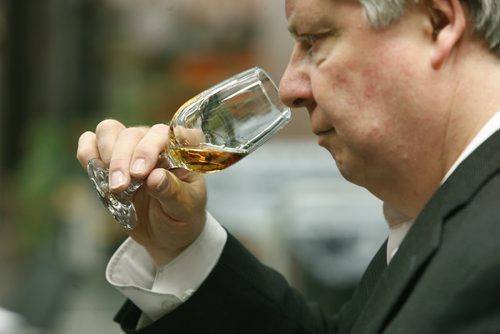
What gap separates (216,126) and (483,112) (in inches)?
19.7

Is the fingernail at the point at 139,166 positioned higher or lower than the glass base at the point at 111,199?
higher

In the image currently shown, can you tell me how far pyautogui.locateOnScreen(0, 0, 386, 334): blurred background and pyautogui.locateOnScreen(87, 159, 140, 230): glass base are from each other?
120cm

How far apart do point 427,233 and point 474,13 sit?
1.13 ft

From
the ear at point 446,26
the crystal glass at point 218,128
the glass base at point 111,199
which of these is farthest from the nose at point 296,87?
the glass base at point 111,199

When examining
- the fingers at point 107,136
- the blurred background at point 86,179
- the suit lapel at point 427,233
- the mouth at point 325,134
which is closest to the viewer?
the suit lapel at point 427,233

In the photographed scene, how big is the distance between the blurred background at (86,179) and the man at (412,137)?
52.1 inches

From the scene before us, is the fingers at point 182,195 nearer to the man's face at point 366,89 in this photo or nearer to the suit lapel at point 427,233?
the man's face at point 366,89

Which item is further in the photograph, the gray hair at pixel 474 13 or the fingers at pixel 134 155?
the fingers at pixel 134 155

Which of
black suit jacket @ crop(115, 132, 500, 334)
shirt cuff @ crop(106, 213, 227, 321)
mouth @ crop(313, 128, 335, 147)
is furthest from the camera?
shirt cuff @ crop(106, 213, 227, 321)

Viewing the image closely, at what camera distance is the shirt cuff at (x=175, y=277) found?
2.15 m

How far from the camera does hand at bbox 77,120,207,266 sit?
194 centimetres

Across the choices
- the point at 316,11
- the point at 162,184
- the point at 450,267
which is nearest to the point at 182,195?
the point at 162,184

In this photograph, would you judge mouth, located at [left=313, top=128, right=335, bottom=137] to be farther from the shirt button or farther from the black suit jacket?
the shirt button

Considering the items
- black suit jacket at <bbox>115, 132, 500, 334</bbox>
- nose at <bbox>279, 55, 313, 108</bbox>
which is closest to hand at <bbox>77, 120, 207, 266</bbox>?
nose at <bbox>279, 55, 313, 108</bbox>
